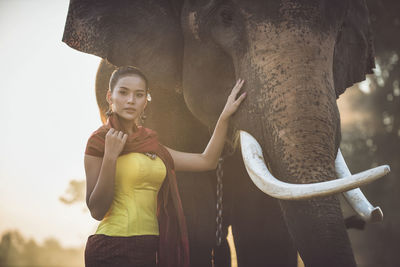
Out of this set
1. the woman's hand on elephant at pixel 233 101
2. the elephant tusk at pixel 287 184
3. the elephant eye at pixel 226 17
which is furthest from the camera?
the elephant eye at pixel 226 17

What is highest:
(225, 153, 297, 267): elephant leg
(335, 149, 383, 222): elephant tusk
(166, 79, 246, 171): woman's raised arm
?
(166, 79, 246, 171): woman's raised arm

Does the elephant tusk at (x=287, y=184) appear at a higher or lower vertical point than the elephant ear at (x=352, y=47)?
lower

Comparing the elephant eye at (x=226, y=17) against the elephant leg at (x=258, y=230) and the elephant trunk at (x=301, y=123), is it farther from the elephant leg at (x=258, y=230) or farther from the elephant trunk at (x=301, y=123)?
the elephant leg at (x=258, y=230)

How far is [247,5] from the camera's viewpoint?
2398mm

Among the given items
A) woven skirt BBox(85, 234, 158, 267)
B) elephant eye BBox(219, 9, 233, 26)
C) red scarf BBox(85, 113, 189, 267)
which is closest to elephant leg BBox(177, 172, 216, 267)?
red scarf BBox(85, 113, 189, 267)

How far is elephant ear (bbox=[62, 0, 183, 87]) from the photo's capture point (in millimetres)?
2814

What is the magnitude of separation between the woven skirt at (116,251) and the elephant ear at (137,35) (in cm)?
125

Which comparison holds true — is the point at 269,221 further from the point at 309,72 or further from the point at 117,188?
the point at 117,188

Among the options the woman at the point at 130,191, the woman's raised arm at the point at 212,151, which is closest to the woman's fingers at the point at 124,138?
the woman at the point at 130,191

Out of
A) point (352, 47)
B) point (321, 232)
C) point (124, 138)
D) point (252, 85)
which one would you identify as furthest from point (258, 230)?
point (124, 138)

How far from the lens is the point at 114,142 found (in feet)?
6.10

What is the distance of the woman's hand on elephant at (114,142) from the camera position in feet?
6.00

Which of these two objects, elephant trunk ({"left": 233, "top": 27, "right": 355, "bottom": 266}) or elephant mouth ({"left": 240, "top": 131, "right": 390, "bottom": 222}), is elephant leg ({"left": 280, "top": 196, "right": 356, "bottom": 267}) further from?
elephant mouth ({"left": 240, "top": 131, "right": 390, "bottom": 222})

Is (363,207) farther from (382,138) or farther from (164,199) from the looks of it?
(382,138)
